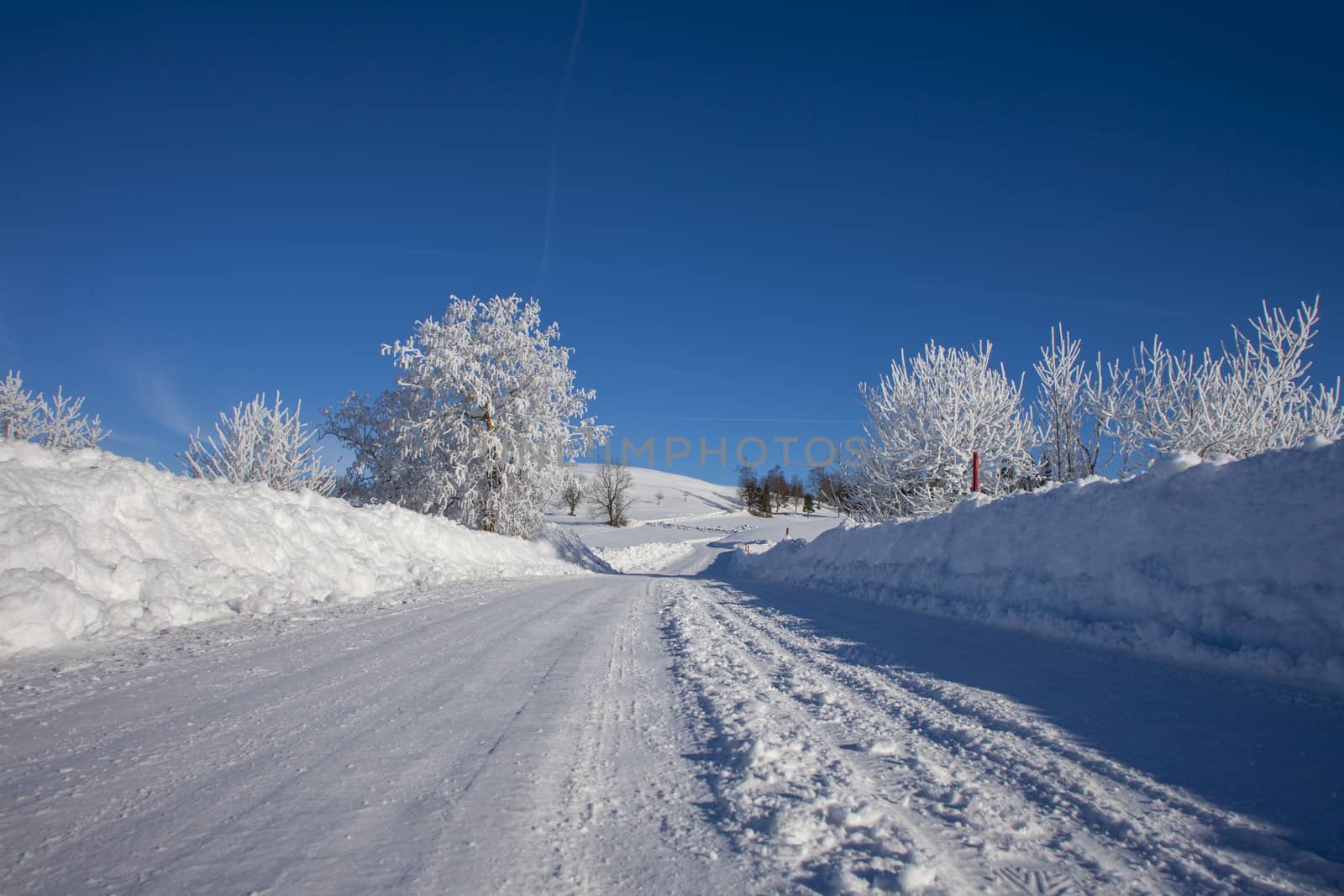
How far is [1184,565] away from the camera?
18.0ft

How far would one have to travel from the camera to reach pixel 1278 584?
183 inches

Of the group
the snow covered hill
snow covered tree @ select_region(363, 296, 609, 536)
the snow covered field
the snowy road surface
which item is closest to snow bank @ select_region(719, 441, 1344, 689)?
the snow covered field

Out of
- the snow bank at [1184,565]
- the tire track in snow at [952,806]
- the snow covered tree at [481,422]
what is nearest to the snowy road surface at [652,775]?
Result: the tire track in snow at [952,806]

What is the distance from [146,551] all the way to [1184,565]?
993 centimetres

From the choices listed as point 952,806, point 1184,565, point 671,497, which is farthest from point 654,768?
point 671,497

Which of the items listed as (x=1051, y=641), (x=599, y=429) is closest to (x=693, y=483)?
(x=599, y=429)

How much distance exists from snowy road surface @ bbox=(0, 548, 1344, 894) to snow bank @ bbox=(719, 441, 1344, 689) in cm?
54

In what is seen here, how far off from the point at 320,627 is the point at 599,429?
58.5 feet

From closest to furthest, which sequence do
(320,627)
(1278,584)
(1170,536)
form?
(1278,584)
(1170,536)
(320,627)

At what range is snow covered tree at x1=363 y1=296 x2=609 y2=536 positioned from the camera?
2216cm

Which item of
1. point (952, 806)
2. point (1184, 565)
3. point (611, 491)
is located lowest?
point (952, 806)

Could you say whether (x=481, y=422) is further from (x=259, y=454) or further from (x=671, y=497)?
(x=671, y=497)

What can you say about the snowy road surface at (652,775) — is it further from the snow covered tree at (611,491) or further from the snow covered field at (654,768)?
the snow covered tree at (611,491)

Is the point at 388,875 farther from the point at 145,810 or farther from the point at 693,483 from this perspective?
the point at 693,483
